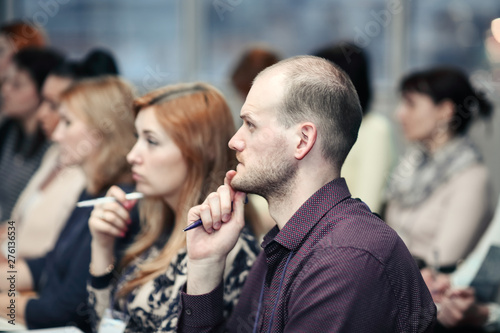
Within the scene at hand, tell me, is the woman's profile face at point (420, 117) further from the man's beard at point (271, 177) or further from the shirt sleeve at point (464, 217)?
the man's beard at point (271, 177)

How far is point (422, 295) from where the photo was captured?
1.21 meters

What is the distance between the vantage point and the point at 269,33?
4.55 metres

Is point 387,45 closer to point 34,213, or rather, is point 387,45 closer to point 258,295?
point 34,213

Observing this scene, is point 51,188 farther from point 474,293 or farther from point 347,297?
point 347,297

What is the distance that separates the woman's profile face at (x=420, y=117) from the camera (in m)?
2.97

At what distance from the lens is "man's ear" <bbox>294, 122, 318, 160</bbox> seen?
1.24 metres

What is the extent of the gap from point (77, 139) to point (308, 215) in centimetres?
136

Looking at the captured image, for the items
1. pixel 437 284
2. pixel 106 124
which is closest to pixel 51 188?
pixel 106 124

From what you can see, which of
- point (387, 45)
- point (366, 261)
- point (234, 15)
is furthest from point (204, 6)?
point (366, 261)

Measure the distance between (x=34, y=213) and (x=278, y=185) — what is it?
1.82 metres

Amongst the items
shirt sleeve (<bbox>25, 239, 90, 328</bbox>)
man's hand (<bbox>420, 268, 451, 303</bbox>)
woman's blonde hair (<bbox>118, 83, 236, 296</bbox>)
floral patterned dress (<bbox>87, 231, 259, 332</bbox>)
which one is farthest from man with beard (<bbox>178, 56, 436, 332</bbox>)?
man's hand (<bbox>420, 268, 451, 303</bbox>)

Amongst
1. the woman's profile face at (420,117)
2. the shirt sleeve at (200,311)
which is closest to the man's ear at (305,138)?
the shirt sleeve at (200,311)

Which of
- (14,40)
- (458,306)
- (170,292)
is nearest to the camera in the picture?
(170,292)

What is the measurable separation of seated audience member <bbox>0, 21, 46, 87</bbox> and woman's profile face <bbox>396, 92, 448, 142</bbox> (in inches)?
81.4
